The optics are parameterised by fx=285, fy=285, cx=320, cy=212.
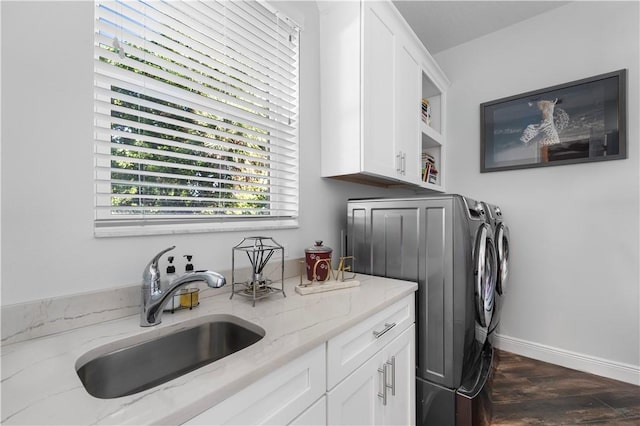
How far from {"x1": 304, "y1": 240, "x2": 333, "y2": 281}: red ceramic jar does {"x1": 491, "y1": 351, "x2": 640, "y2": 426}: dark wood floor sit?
1.34 m

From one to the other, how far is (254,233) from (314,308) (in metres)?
0.54

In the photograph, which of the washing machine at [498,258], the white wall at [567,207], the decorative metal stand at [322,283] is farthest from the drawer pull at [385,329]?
the white wall at [567,207]

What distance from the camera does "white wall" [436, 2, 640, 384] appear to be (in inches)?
80.0


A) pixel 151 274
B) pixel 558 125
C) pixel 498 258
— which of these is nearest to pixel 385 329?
pixel 151 274

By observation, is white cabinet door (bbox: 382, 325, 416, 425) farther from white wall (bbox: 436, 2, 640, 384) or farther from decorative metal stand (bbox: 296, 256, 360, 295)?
white wall (bbox: 436, 2, 640, 384)

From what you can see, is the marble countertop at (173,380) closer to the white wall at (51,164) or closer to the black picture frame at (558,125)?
the white wall at (51,164)

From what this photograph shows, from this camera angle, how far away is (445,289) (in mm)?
1407

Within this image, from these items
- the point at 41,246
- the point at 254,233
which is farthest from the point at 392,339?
the point at 41,246

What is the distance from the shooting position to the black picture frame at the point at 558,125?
6.79 feet

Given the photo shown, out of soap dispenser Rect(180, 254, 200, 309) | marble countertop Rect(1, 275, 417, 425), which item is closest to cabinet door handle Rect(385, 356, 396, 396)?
marble countertop Rect(1, 275, 417, 425)

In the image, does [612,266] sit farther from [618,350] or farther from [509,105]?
[509,105]

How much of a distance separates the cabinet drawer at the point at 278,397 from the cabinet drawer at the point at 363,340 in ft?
0.17

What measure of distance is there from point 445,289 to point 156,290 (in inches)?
49.3

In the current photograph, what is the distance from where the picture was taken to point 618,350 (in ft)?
6.72
